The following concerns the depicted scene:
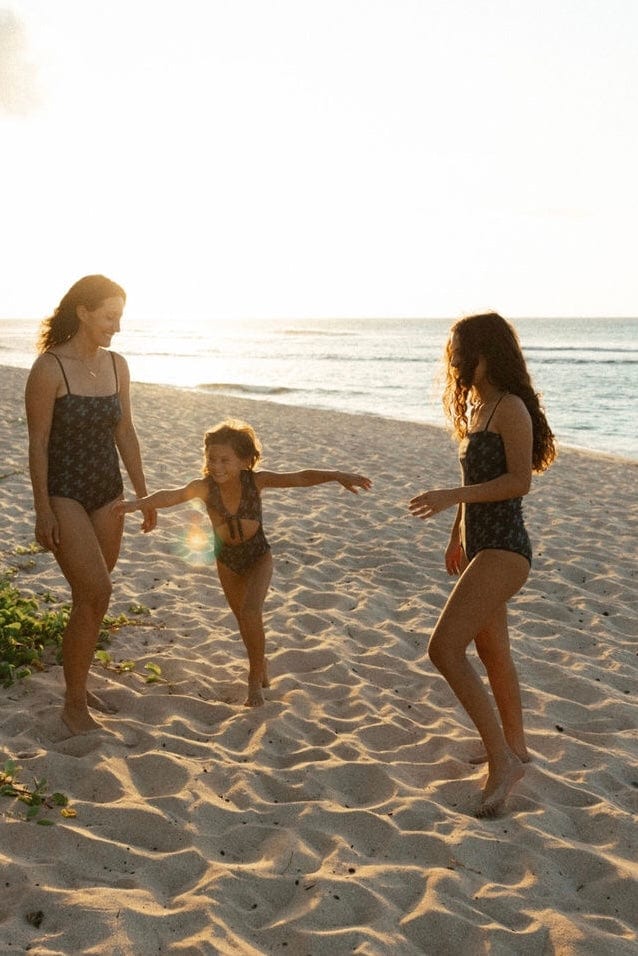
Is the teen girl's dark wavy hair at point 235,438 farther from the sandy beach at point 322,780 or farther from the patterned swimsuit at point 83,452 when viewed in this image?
the sandy beach at point 322,780

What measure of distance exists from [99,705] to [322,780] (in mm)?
1313

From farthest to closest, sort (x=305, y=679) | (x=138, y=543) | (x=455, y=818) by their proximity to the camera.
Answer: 1. (x=138, y=543)
2. (x=305, y=679)
3. (x=455, y=818)

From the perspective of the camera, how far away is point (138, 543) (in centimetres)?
750

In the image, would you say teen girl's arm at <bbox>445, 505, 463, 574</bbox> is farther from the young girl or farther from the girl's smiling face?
the girl's smiling face

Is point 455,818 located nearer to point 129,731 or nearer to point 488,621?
point 488,621

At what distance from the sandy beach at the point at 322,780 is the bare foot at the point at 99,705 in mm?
58

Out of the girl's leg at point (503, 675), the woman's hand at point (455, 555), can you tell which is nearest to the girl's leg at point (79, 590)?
the woman's hand at point (455, 555)

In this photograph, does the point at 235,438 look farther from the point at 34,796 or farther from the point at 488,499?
the point at 34,796

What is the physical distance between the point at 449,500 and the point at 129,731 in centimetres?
205

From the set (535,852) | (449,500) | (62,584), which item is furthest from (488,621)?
(62,584)

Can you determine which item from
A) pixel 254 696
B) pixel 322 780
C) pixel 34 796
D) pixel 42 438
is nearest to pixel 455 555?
pixel 322 780

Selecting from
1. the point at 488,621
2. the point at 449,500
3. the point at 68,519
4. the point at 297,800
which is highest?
the point at 449,500

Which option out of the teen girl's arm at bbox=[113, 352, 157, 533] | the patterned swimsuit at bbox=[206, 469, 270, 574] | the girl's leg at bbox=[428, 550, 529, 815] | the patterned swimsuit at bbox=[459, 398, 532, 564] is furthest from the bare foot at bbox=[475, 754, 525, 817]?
the teen girl's arm at bbox=[113, 352, 157, 533]

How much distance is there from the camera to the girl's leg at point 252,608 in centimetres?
439
